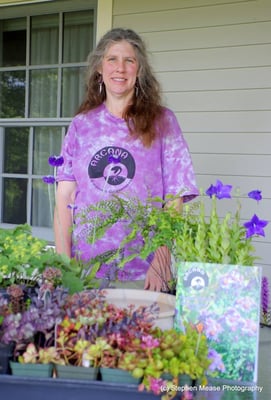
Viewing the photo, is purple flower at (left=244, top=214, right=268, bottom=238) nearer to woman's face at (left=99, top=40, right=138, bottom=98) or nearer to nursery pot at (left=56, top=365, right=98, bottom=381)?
nursery pot at (left=56, top=365, right=98, bottom=381)

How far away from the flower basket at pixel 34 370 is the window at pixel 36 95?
109 inches

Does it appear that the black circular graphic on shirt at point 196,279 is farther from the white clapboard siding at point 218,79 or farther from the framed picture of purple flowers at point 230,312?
the white clapboard siding at point 218,79

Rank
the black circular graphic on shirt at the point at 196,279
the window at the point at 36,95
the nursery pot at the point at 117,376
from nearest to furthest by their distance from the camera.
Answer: the nursery pot at the point at 117,376, the black circular graphic on shirt at the point at 196,279, the window at the point at 36,95

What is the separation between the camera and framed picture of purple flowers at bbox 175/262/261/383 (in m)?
0.90

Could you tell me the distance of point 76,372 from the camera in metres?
0.84

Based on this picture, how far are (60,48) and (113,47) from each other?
90.5 inches

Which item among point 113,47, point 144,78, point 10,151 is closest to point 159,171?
point 144,78

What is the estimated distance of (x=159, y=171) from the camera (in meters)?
1.50

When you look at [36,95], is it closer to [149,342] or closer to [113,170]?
[113,170]

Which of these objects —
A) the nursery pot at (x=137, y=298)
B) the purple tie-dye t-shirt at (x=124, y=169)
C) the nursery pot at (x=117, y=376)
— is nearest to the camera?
the nursery pot at (x=117, y=376)

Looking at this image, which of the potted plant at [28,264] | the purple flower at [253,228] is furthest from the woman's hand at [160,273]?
the purple flower at [253,228]

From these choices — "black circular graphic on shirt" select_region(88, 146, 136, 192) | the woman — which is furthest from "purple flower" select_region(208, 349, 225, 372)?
"black circular graphic on shirt" select_region(88, 146, 136, 192)

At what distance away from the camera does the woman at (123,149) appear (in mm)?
1489

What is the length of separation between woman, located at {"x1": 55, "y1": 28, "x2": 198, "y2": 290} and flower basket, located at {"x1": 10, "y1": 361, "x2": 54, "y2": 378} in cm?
60
